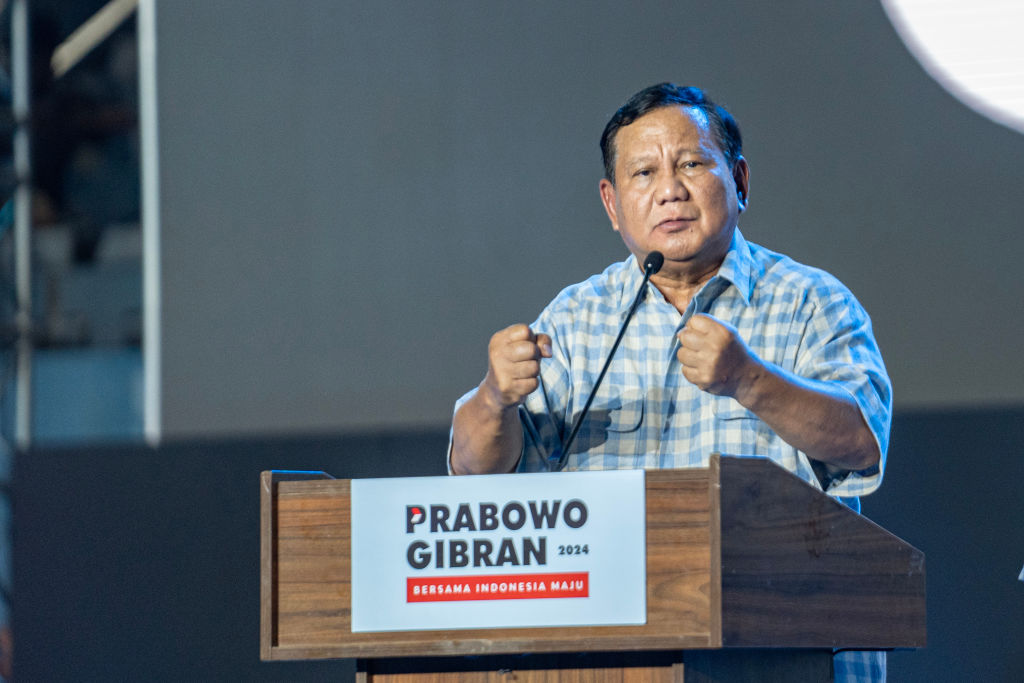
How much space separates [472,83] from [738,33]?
675 mm

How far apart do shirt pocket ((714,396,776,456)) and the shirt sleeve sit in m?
0.11

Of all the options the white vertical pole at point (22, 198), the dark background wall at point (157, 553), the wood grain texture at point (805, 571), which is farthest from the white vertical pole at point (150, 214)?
the wood grain texture at point (805, 571)

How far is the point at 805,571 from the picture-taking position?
1.27 m

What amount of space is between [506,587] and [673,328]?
0.79 m

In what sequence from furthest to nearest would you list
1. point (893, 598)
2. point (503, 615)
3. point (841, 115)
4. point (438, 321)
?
1. point (438, 321)
2. point (841, 115)
3. point (893, 598)
4. point (503, 615)

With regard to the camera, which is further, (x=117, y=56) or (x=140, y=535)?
(x=117, y=56)

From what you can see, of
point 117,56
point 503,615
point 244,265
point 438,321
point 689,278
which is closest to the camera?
point 503,615

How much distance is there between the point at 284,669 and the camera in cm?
302

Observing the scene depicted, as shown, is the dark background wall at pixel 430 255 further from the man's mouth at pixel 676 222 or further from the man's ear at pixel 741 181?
the man's mouth at pixel 676 222

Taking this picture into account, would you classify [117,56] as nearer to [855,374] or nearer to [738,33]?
[738,33]

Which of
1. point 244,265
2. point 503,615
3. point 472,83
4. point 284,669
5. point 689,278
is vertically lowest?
point 284,669

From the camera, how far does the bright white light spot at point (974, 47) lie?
2.43 meters

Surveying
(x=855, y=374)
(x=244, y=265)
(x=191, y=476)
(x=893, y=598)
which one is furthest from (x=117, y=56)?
(x=893, y=598)

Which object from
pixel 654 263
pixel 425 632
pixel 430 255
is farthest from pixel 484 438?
pixel 430 255
